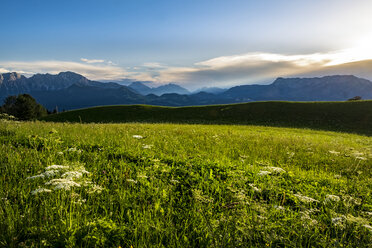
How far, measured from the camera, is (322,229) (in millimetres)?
3545

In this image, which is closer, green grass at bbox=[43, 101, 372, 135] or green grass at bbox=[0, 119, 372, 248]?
green grass at bbox=[0, 119, 372, 248]

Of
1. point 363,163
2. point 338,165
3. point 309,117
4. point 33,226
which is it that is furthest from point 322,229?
point 309,117

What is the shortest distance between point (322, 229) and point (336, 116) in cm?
5615

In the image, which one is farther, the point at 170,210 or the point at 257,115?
the point at 257,115

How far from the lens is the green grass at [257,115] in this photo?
44031mm

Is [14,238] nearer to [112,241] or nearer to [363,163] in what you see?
[112,241]

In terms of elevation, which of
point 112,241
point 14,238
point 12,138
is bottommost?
point 112,241

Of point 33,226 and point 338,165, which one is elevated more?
point 33,226

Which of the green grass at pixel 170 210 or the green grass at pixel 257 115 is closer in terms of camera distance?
Result: the green grass at pixel 170 210

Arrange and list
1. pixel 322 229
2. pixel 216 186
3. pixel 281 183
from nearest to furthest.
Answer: pixel 322 229
pixel 216 186
pixel 281 183

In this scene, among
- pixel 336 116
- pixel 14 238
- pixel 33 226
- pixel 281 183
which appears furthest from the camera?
pixel 336 116

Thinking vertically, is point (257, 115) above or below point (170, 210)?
above

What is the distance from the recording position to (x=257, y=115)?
52094 mm

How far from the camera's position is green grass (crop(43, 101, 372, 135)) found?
44.0 m
